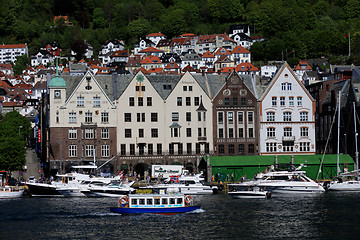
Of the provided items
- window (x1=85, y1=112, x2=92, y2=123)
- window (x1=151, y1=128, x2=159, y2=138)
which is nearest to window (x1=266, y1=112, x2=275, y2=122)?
window (x1=151, y1=128, x2=159, y2=138)

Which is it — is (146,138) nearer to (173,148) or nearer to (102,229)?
(173,148)

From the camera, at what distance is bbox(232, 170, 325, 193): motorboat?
10444cm

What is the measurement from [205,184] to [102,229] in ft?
139

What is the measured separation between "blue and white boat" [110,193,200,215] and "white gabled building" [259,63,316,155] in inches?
1967

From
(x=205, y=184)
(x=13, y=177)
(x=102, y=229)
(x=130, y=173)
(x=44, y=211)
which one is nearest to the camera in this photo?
(x=102, y=229)

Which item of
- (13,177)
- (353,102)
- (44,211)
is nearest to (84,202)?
(44,211)

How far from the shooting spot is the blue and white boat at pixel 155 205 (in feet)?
260

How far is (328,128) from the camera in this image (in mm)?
135500

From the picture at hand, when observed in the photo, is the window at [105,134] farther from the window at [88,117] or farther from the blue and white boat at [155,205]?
the blue and white boat at [155,205]

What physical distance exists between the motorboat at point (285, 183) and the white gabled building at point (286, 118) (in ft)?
71.2

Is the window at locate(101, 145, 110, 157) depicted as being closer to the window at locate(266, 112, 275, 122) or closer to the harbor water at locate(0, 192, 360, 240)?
the window at locate(266, 112, 275, 122)

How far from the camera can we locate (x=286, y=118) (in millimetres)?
129250

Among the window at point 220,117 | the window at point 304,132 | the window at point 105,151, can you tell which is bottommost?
the window at point 105,151

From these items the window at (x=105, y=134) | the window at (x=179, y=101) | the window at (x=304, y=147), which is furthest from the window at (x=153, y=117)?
the window at (x=304, y=147)
